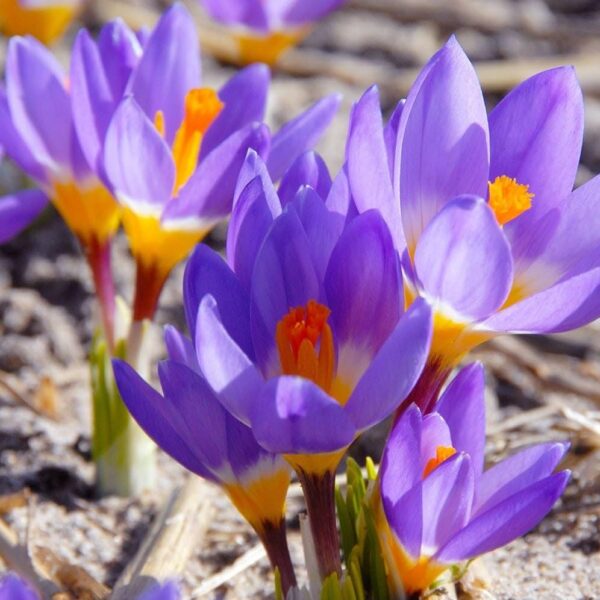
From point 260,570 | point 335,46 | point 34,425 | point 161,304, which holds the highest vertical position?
point 335,46

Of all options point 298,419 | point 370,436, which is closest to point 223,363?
point 298,419

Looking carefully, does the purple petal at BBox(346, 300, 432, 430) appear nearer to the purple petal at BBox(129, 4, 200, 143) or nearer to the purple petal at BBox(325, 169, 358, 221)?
the purple petal at BBox(325, 169, 358, 221)

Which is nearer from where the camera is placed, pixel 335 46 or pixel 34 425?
pixel 34 425

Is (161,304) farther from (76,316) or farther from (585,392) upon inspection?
(585,392)

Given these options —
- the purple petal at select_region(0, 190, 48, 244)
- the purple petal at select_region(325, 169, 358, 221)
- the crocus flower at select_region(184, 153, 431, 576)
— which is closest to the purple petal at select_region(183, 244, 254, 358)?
the crocus flower at select_region(184, 153, 431, 576)

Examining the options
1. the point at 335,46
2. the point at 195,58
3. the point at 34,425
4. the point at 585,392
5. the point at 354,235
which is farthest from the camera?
the point at 335,46

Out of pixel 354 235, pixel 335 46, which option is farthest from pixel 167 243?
pixel 335 46
